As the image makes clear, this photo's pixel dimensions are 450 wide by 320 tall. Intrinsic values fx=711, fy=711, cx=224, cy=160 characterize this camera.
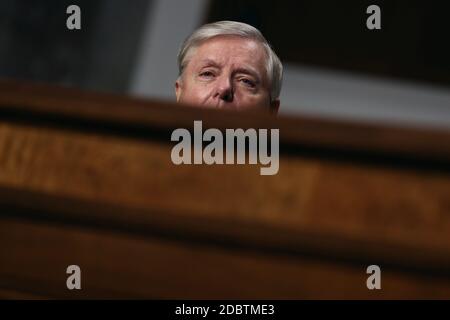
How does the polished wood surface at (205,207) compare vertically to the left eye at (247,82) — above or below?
below

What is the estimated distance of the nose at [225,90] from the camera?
1.60 meters

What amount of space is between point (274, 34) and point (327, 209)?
2361mm

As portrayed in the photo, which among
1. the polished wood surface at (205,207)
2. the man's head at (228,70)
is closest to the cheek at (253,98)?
the man's head at (228,70)

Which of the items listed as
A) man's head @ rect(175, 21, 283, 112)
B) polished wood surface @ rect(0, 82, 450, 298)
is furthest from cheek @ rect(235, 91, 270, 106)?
polished wood surface @ rect(0, 82, 450, 298)

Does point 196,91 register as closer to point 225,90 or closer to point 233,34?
point 225,90

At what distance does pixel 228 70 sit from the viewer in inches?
64.9

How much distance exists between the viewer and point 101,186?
83 cm

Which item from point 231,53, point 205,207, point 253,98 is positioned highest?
point 231,53

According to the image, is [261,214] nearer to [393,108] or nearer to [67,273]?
[67,273]

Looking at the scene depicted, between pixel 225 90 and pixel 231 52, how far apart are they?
12 cm

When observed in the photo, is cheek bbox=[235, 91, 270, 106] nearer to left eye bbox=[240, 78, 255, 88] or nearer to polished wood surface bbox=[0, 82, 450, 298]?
left eye bbox=[240, 78, 255, 88]

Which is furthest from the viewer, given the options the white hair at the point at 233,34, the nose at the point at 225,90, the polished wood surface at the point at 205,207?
the white hair at the point at 233,34

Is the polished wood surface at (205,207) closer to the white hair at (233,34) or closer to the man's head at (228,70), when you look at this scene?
the man's head at (228,70)

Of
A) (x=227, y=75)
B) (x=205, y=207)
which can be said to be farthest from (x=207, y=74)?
(x=205, y=207)
